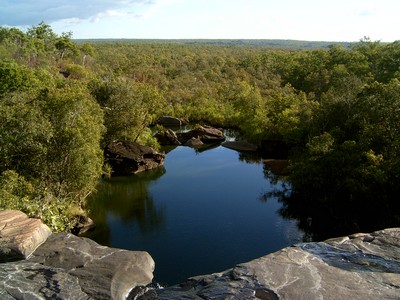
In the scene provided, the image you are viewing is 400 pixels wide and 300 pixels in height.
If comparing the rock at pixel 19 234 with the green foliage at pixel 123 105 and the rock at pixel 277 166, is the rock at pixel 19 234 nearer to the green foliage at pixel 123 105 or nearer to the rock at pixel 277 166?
the green foliage at pixel 123 105

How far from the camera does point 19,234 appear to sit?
21141 mm

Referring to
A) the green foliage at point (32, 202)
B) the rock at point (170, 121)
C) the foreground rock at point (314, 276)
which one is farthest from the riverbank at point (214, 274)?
the rock at point (170, 121)

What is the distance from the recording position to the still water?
25594 millimetres

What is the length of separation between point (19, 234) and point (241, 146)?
122ft

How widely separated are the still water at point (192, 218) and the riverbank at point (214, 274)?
320 cm

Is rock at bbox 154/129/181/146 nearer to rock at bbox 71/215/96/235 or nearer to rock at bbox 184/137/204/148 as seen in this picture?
rock at bbox 184/137/204/148

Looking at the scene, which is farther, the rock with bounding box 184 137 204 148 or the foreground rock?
the rock with bounding box 184 137 204 148

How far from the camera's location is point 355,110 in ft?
120

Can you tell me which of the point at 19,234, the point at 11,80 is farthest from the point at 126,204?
the point at 11,80

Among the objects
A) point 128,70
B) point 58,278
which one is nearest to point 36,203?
point 58,278

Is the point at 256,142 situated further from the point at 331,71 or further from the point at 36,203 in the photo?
the point at 36,203

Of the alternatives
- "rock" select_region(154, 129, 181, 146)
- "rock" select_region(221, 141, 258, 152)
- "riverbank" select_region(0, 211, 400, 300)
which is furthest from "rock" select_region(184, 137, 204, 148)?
"riverbank" select_region(0, 211, 400, 300)

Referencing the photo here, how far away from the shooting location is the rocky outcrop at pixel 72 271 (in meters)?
18.4

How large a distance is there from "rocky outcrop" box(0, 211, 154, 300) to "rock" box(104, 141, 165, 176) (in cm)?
1997
